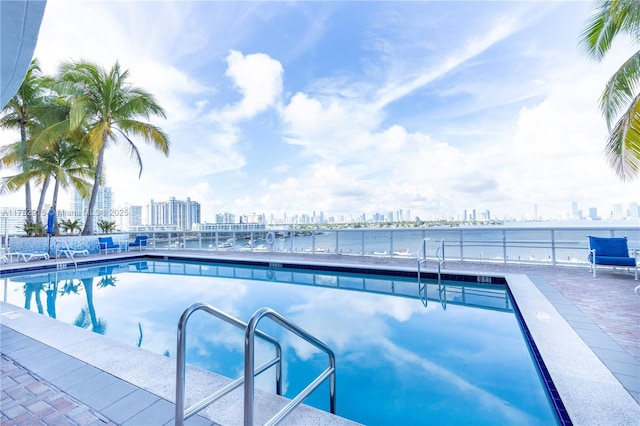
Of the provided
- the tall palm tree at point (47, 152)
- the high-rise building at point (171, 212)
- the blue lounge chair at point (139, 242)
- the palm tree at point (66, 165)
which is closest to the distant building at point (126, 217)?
the high-rise building at point (171, 212)

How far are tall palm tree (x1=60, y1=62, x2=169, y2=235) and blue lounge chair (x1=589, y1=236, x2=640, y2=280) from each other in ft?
43.9

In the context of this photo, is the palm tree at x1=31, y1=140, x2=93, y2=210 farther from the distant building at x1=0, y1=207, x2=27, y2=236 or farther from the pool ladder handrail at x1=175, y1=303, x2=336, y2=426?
the pool ladder handrail at x1=175, y1=303, x2=336, y2=426

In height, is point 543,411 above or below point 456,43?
below

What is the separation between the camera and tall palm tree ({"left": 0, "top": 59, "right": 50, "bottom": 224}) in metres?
9.98

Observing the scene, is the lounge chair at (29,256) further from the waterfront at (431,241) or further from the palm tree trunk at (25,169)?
the waterfront at (431,241)

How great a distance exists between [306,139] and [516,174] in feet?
32.8

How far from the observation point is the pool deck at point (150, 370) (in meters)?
1.76

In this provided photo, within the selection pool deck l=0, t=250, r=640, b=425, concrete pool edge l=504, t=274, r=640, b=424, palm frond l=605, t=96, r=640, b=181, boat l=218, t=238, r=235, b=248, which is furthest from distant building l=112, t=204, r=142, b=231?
palm frond l=605, t=96, r=640, b=181

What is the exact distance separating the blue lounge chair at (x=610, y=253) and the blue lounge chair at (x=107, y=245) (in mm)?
14755

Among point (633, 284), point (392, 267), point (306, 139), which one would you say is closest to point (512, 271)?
point (633, 284)

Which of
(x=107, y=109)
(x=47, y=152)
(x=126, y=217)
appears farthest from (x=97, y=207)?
(x=107, y=109)

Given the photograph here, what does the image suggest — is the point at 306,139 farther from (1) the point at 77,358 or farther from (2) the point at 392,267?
(1) the point at 77,358

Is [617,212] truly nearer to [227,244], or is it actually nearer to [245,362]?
[245,362]

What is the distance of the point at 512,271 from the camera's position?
618 centimetres
